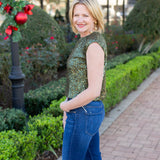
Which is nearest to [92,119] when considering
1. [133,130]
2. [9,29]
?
[9,29]

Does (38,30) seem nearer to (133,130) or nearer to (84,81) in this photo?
(133,130)

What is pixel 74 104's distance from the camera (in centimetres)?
188

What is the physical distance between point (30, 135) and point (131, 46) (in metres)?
11.1

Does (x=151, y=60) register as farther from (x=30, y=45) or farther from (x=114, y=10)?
(x=114, y=10)

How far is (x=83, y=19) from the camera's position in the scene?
1.95 meters

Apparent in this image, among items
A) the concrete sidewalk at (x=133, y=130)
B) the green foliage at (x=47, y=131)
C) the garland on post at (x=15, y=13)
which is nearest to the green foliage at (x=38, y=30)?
the concrete sidewalk at (x=133, y=130)

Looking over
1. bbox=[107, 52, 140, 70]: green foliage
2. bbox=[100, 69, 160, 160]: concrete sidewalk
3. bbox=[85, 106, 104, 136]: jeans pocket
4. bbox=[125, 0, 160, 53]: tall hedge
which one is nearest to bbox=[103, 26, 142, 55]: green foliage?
bbox=[125, 0, 160, 53]: tall hedge

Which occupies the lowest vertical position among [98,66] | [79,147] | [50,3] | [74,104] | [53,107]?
[53,107]

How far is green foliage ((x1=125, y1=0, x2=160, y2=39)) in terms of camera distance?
34.9 ft

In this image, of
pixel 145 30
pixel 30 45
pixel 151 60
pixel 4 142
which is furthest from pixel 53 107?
pixel 145 30

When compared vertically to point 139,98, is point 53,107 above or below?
above

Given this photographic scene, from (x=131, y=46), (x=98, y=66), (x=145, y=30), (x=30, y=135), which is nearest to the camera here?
(x=98, y=66)

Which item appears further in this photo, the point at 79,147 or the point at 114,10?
the point at 114,10

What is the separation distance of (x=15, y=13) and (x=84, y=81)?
1.83m
